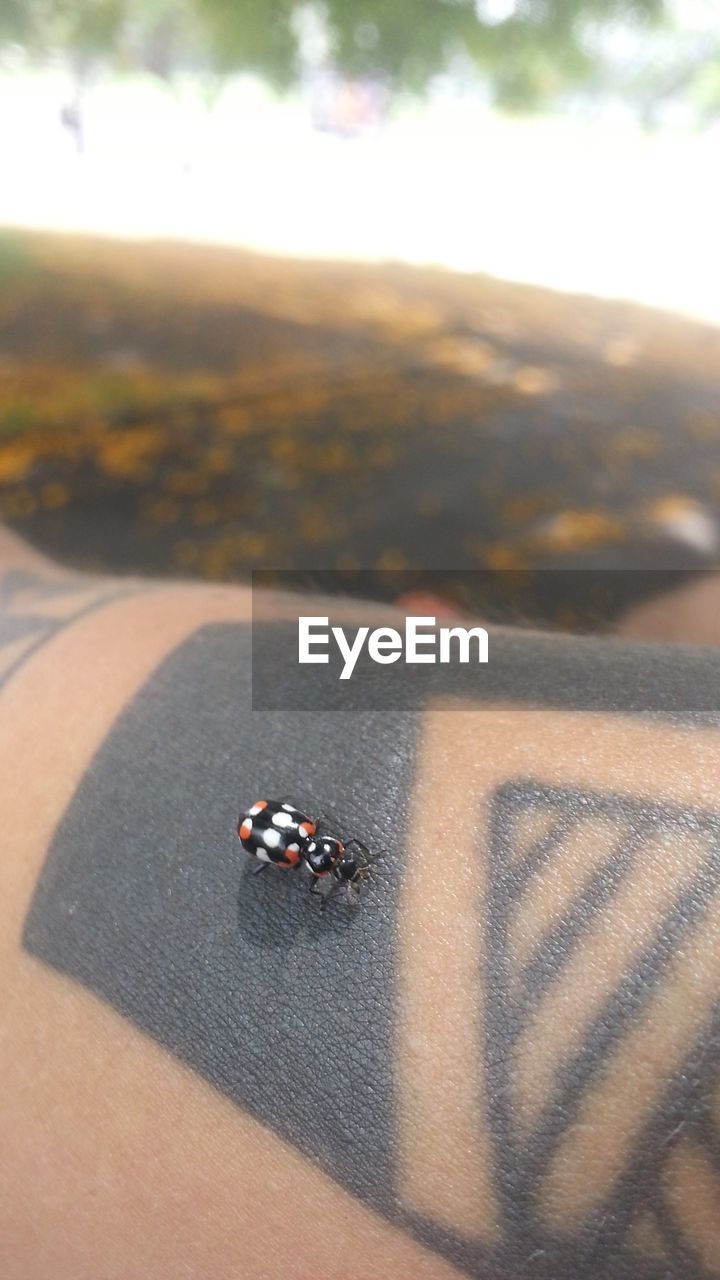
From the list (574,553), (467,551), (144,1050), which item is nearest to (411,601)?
(467,551)

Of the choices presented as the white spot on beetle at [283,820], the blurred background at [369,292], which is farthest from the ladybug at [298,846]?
the blurred background at [369,292]

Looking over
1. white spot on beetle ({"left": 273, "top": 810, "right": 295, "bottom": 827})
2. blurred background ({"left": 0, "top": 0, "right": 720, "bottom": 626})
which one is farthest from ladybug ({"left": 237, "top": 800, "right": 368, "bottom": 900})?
blurred background ({"left": 0, "top": 0, "right": 720, "bottom": 626})

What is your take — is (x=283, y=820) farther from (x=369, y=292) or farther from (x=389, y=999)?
(x=369, y=292)

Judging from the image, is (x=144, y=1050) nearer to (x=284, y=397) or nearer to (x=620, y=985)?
(x=620, y=985)

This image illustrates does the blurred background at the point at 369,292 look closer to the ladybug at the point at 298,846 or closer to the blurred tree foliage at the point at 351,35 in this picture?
the blurred tree foliage at the point at 351,35

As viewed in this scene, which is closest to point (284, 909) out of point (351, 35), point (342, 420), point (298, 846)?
point (298, 846)

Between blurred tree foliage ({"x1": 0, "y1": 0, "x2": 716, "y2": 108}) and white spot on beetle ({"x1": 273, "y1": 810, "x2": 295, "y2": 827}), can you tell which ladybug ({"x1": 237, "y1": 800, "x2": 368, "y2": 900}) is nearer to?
white spot on beetle ({"x1": 273, "y1": 810, "x2": 295, "y2": 827})
